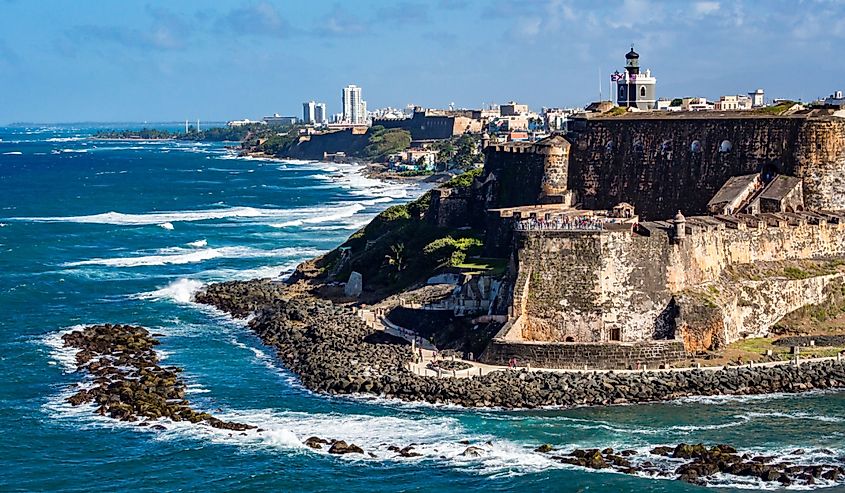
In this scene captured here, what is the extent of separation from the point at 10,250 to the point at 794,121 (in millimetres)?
49831

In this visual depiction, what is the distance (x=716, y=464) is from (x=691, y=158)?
2306 cm

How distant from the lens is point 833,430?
1411 inches

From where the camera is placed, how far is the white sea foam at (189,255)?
240 ft

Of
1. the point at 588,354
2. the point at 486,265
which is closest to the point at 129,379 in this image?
the point at 486,265

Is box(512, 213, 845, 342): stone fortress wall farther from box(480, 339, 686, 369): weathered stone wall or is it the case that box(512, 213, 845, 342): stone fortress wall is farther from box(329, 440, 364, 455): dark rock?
box(329, 440, 364, 455): dark rock

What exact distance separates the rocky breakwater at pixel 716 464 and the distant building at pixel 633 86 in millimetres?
32851

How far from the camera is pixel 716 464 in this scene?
108 ft

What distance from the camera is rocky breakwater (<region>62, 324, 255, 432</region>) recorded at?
3938cm

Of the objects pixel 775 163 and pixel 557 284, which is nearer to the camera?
pixel 557 284

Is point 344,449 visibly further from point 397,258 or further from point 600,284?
point 397,258

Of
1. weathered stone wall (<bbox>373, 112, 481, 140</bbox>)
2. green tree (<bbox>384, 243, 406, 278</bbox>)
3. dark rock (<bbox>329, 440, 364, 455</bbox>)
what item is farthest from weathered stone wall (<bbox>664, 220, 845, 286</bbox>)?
weathered stone wall (<bbox>373, 112, 481, 140</bbox>)

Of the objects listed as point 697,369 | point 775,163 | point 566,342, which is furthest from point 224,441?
point 775,163

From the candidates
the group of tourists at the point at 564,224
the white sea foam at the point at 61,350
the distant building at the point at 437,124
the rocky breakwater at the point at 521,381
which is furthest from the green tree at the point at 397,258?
the distant building at the point at 437,124

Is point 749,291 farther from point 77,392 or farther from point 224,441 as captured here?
point 77,392
